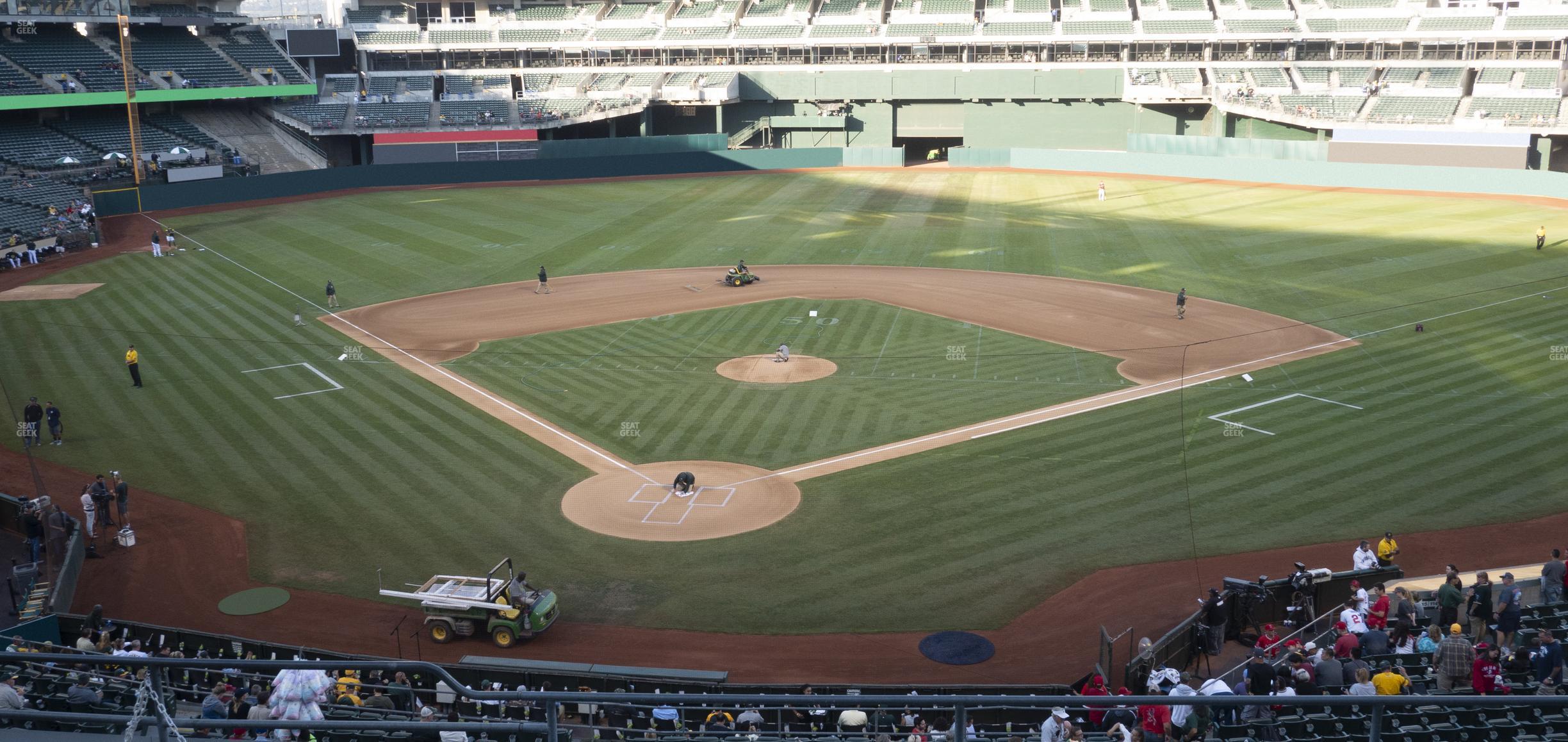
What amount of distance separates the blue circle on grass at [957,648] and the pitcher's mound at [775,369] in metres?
16.2

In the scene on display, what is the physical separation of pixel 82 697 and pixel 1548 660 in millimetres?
18655

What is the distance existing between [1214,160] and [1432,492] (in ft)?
172

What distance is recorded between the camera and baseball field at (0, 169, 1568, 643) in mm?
24891

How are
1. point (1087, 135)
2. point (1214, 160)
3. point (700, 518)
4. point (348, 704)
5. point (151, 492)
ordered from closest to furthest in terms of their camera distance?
point (348, 704)
point (700, 518)
point (151, 492)
point (1214, 160)
point (1087, 135)

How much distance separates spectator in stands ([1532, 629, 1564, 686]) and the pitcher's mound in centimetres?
2326

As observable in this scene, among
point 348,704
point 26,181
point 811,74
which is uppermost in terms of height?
point 811,74

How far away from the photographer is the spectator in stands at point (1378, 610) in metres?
19.1

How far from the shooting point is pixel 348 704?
14906 mm

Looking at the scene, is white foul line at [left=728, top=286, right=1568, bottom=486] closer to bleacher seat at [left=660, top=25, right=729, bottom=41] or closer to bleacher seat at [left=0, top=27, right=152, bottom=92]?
bleacher seat at [left=0, top=27, right=152, bottom=92]

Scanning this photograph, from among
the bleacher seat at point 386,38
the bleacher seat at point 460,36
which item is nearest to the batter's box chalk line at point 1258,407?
the bleacher seat at point 460,36

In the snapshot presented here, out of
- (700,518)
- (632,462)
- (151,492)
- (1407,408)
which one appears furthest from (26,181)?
(1407,408)

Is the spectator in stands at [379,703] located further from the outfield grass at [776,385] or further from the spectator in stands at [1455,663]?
the outfield grass at [776,385]

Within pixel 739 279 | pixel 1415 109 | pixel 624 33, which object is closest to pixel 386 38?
pixel 624 33

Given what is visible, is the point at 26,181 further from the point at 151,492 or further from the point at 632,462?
the point at 632,462
